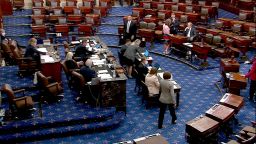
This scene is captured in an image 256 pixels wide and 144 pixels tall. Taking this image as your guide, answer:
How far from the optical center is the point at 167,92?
8.09 metres

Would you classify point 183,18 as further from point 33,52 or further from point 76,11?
point 33,52

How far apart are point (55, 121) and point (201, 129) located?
326 cm

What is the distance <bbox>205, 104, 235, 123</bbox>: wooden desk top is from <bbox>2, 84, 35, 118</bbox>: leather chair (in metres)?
4.03

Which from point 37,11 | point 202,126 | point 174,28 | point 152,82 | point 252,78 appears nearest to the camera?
point 202,126

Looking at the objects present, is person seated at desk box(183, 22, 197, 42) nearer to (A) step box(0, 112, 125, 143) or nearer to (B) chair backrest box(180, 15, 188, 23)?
(B) chair backrest box(180, 15, 188, 23)

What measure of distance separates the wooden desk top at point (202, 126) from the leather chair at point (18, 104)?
12.0ft

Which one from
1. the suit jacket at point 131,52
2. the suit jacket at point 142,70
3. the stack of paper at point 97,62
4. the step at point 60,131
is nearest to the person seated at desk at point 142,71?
the suit jacket at point 142,70

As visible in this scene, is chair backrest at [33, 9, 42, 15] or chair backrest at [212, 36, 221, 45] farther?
chair backrest at [33, 9, 42, 15]

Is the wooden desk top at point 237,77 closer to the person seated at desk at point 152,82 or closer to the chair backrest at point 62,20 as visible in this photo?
the person seated at desk at point 152,82

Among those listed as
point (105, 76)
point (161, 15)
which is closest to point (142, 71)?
point (105, 76)

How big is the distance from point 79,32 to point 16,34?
2592mm

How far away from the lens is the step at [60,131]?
8.06 metres

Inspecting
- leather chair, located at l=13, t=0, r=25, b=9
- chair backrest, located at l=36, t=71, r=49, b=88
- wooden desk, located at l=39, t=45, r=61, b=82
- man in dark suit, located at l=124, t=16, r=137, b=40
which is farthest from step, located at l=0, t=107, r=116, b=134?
leather chair, located at l=13, t=0, r=25, b=9

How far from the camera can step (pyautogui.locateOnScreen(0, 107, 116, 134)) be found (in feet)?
27.0
